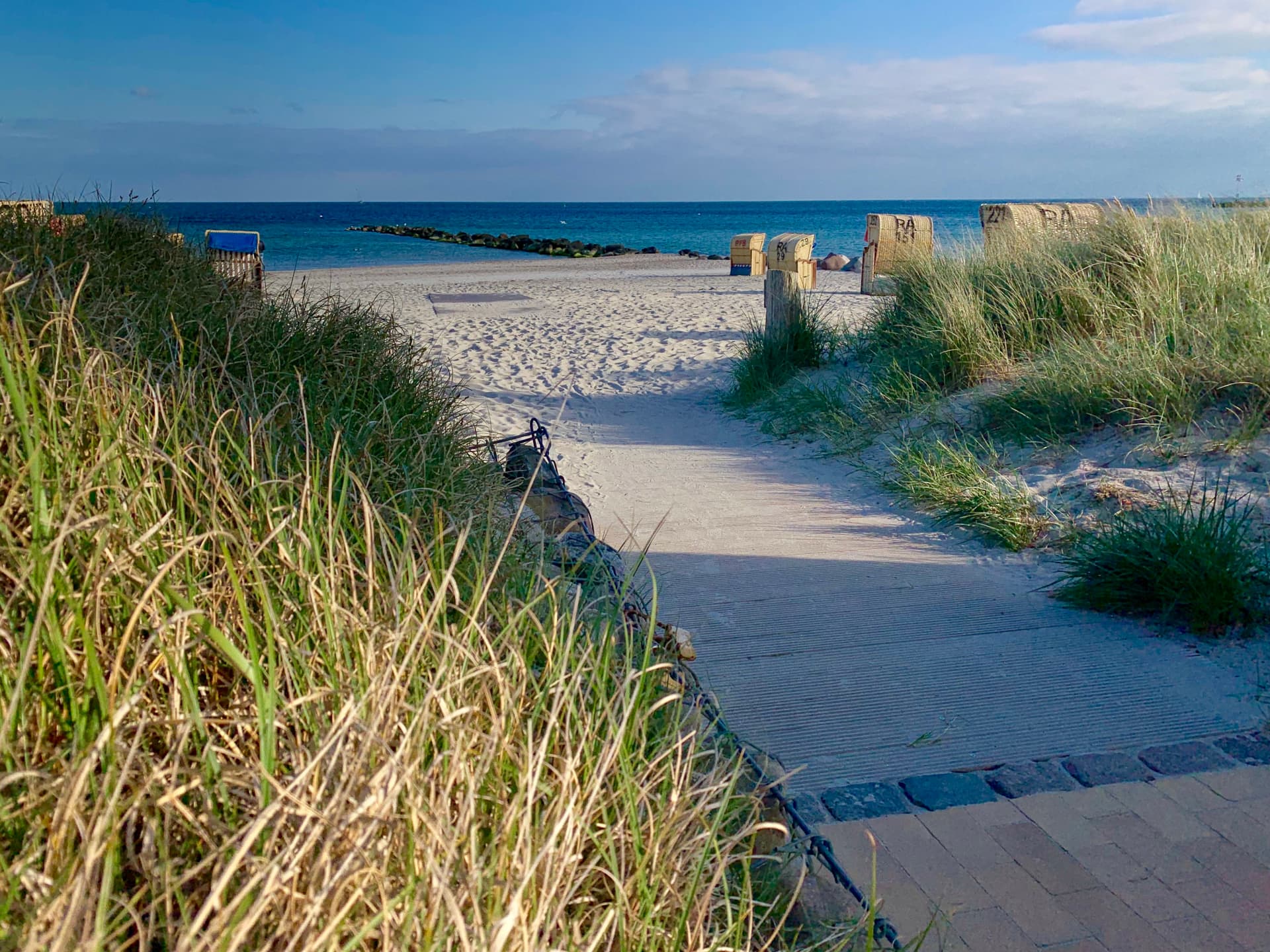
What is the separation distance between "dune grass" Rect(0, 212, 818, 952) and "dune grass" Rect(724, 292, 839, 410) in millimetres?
6787

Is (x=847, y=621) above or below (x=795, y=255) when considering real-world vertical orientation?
below

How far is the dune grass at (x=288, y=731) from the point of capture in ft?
4.37

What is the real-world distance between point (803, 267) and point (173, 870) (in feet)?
49.5

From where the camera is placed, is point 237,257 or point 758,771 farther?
point 237,257

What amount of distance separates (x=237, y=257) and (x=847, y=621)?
4.28 m

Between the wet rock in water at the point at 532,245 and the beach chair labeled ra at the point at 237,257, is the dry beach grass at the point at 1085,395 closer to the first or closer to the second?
the beach chair labeled ra at the point at 237,257

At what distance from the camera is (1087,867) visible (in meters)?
2.56

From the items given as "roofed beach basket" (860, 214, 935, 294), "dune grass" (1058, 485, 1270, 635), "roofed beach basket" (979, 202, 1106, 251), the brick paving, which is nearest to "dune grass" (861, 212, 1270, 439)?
"roofed beach basket" (979, 202, 1106, 251)

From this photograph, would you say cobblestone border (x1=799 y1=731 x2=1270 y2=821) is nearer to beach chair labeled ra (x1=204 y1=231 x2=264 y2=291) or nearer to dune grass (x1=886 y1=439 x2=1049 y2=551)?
dune grass (x1=886 y1=439 x2=1049 y2=551)

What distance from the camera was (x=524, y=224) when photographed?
74688 millimetres

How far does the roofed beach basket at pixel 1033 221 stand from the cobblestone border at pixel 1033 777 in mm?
6149

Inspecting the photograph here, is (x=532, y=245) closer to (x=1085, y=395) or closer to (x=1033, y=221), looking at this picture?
(x=1033, y=221)

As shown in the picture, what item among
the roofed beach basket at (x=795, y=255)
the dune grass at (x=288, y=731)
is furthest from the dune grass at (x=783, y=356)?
the dune grass at (x=288, y=731)

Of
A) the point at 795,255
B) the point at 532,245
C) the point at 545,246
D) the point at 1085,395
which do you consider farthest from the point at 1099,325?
the point at 532,245
